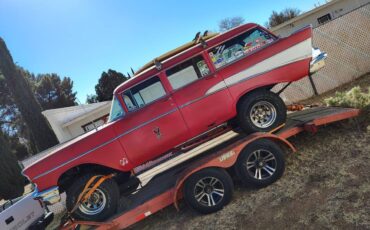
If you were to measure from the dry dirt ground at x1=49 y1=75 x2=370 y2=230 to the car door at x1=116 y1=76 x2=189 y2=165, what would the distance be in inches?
49.0

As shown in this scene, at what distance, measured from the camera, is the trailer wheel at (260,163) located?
5516 mm

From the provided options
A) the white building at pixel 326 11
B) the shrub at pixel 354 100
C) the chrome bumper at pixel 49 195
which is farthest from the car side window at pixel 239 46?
the white building at pixel 326 11

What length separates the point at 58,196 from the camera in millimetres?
5629

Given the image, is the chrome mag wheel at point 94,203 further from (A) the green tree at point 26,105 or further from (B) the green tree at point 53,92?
(B) the green tree at point 53,92

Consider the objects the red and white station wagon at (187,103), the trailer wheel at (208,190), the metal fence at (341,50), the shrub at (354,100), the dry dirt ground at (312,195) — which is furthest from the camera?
the metal fence at (341,50)

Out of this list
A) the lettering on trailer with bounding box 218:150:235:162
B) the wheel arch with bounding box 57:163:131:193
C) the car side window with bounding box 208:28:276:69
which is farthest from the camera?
the car side window with bounding box 208:28:276:69

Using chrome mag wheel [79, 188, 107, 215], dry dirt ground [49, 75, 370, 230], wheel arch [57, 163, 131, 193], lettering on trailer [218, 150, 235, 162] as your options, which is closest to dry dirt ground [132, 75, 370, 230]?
dry dirt ground [49, 75, 370, 230]

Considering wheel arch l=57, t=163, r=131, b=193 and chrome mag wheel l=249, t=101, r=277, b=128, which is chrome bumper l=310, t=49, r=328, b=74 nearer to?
chrome mag wheel l=249, t=101, r=277, b=128

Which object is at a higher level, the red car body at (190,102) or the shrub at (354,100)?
the red car body at (190,102)

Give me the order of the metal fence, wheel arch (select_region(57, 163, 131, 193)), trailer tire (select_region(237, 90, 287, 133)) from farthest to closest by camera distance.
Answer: the metal fence → trailer tire (select_region(237, 90, 287, 133)) → wheel arch (select_region(57, 163, 131, 193))

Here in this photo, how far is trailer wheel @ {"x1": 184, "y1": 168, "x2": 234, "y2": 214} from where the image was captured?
210 inches

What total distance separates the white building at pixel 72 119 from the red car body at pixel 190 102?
16162mm

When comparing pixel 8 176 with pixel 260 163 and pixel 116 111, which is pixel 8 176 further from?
pixel 260 163

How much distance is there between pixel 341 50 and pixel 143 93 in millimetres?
9366
